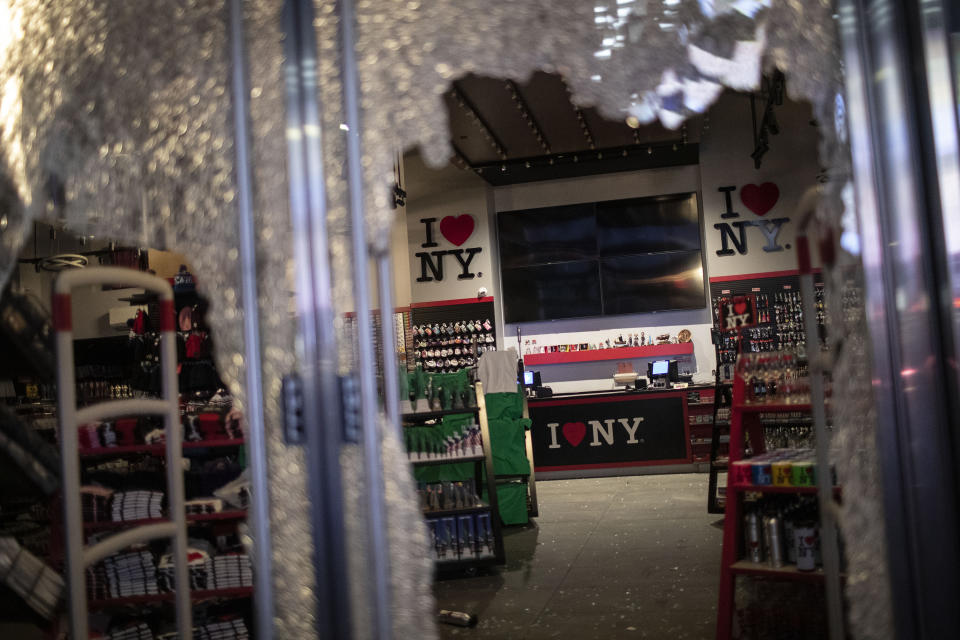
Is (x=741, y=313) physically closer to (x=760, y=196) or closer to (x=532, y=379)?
(x=532, y=379)

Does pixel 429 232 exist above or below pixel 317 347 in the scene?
above

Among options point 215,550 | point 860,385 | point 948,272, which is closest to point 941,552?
point 860,385

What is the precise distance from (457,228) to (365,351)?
873cm

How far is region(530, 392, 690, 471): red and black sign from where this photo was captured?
27.9ft

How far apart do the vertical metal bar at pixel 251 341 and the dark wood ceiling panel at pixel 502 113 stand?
4.81m

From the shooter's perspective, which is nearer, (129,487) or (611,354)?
(129,487)

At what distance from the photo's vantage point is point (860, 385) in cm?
189

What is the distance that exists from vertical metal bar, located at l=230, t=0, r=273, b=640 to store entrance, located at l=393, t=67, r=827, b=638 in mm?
3195

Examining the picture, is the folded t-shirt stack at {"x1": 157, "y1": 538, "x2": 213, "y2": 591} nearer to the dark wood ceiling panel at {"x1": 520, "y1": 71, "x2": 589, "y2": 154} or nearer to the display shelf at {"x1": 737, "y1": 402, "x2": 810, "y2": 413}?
the display shelf at {"x1": 737, "y1": 402, "x2": 810, "y2": 413}

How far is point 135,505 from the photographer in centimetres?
352

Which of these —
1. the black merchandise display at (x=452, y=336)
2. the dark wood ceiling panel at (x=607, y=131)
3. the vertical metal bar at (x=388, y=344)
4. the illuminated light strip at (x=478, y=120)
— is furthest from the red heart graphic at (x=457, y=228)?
the vertical metal bar at (x=388, y=344)

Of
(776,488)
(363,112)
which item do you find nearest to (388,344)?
(363,112)

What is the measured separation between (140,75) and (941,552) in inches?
92.5

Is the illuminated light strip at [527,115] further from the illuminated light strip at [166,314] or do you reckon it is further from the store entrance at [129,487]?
the illuminated light strip at [166,314]
